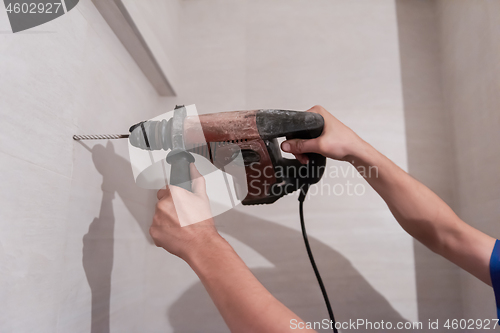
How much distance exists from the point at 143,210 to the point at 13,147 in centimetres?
49

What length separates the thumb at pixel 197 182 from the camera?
0.51 m

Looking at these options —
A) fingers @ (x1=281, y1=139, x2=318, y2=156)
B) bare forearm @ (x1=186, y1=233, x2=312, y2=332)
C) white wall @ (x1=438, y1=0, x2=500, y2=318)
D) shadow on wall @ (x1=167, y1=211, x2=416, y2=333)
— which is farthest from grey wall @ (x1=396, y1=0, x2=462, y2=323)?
bare forearm @ (x1=186, y1=233, x2=312, y2=332)

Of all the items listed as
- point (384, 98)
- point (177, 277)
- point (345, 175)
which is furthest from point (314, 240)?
point (384, 98)

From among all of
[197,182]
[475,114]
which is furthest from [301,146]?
[475,114]

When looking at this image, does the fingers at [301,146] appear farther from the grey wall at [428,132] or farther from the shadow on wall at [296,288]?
the grey wall at [428,132]

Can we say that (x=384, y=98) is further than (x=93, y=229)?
Yes

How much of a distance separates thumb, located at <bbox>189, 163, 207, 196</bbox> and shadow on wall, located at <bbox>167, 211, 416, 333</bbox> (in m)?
0.40

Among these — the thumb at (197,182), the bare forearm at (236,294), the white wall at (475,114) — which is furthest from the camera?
the white wall at (475,114)

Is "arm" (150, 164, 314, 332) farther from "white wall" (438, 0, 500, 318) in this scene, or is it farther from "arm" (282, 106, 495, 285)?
"white wall" (438, 0, 500, 318)

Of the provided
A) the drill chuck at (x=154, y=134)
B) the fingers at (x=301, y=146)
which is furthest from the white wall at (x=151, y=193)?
the fingers at (x=301, y=146)

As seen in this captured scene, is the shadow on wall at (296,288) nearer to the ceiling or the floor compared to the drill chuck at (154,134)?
nearer to the floor

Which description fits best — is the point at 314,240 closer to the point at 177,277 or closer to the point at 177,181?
the point at 177,277

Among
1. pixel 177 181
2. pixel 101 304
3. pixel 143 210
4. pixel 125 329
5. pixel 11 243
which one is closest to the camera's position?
pixel 11 243

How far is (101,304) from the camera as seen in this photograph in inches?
25.6
